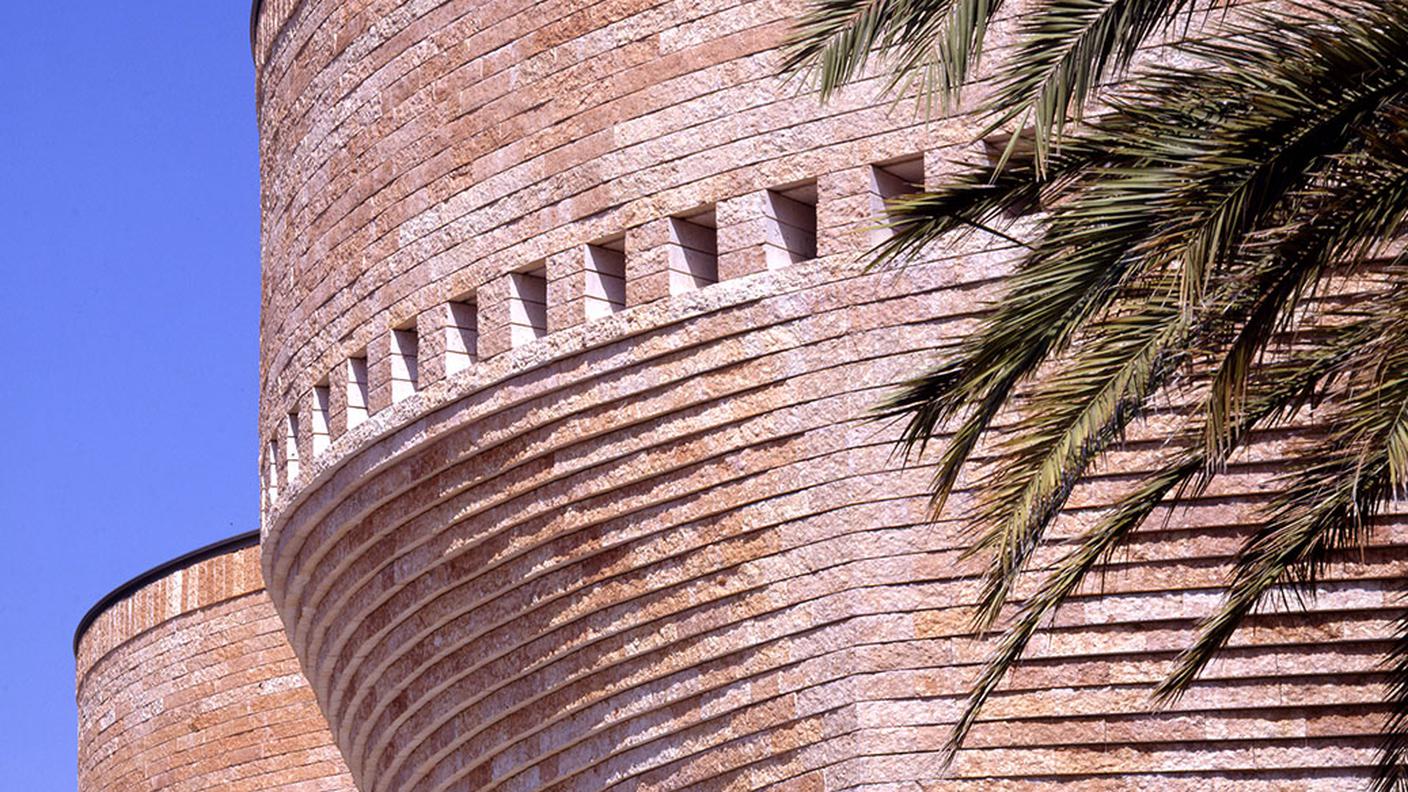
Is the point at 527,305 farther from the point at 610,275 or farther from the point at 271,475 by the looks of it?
the point at 271,475

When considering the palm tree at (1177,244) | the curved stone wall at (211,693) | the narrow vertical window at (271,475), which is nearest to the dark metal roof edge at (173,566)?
the curved stone wall at (211,693)

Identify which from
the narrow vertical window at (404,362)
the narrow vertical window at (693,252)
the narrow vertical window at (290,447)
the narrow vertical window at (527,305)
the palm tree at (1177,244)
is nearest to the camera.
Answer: the palm tree at (1177,244)

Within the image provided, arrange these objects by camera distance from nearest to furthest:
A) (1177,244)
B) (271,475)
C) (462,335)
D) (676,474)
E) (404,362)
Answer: (1177,244), (676,474), (462,335), (404,362), (271,475)

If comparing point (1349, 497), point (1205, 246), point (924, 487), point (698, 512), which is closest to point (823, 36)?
point (1205, 246)

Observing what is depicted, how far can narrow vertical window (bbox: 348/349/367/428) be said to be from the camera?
1048 cm

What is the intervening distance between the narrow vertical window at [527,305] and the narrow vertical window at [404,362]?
29.4 inches

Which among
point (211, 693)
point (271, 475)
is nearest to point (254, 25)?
point (271, 475)

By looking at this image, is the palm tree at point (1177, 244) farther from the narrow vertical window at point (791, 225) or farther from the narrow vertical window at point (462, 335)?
the narrow vertical window at point (462, 335)

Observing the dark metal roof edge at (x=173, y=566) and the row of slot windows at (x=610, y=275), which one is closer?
the row of slot windows at (x=610, y=275)

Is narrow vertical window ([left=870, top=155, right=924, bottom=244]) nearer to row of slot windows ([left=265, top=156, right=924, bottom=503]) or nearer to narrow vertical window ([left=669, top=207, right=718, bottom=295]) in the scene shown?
row of slot windows ([left=265, top=156, right=924, bottom=503])

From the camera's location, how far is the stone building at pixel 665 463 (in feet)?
26.7

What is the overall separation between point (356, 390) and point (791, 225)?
2571 mm

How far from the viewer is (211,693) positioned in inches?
701

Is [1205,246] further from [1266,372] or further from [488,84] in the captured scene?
[488,84]
